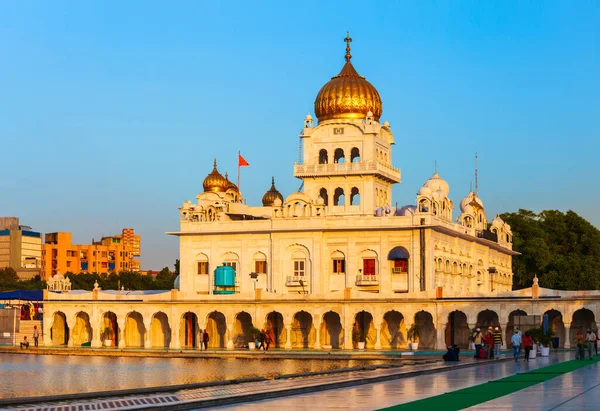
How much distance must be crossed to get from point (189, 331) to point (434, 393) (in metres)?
46.3

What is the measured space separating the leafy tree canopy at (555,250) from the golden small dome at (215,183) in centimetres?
2570

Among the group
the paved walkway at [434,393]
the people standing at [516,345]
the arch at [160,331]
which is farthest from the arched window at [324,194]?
the paved walkway at [434,393]

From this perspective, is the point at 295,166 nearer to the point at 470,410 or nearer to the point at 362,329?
the point at 362,329

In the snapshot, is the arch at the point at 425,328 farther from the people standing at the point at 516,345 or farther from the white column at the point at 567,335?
the people standing at the point at 516,345

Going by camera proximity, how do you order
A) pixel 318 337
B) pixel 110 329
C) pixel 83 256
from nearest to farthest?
pixel 318 337
pixel 110 329
pixel 83 256

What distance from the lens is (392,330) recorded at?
6738cm

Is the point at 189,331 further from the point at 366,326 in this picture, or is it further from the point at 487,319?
the point at 487,319

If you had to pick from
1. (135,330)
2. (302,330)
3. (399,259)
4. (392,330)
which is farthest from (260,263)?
(392,330)

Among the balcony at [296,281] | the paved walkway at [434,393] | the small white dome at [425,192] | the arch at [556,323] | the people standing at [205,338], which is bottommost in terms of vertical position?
the paved walkway at [434,393]

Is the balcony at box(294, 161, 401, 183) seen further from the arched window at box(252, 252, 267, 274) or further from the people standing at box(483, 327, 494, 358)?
the people standing at box(483, 327, 494, 358)

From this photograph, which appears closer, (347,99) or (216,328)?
(216,328)

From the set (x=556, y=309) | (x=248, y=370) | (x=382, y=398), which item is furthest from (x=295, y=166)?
(x=382, y=398)

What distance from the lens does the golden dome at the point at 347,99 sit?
77938 mm

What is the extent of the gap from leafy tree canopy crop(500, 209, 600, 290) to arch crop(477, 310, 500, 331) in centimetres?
2532
